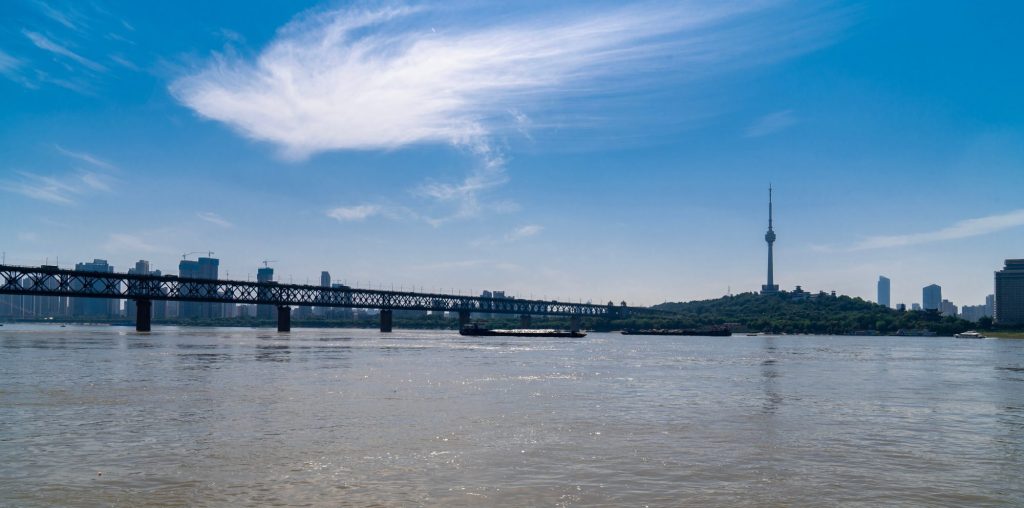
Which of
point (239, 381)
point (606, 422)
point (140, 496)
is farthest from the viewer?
point (239, 381)

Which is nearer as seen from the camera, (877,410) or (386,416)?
(386,416)

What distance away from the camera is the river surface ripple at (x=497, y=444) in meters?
19.9

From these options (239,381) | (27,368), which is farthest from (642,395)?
(27,368)

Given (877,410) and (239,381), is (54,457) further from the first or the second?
(877,410)

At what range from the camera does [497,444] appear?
27.4 meters

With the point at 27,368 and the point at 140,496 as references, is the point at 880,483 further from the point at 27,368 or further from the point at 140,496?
the point at 27,368

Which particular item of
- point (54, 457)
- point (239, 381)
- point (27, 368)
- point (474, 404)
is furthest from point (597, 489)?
point (27, 368)

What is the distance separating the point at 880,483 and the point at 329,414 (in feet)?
78.3

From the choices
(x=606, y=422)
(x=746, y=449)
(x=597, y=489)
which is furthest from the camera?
(x=606, y=422)

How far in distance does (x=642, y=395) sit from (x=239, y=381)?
93.5 feet

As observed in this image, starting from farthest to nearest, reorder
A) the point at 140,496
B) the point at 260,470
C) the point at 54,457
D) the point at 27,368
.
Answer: the point at 27,368 → the point at 54,457 → the point at 260,470 → the point at 140,496

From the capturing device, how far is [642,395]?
46.2m

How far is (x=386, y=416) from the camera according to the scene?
115ft

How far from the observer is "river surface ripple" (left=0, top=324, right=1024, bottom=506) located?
65.3 ft
